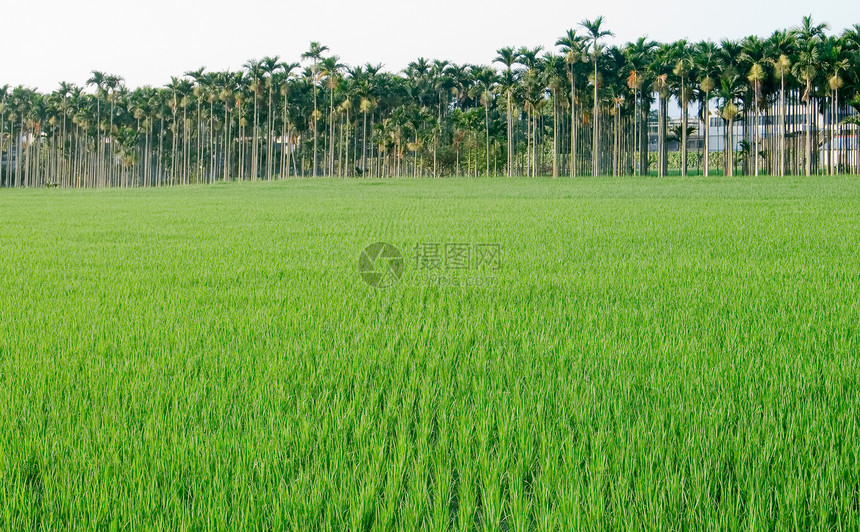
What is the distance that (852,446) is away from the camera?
140 inches

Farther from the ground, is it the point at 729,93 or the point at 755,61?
the point at 755,61

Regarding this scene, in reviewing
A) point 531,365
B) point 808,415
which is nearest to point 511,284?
point 531,365

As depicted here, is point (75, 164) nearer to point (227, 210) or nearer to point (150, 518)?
point (227, 210)

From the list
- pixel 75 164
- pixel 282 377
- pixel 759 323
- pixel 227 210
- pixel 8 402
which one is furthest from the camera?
pixel 75 164

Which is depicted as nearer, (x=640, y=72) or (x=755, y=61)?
(x=755, y=61)

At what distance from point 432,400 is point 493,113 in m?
83.6

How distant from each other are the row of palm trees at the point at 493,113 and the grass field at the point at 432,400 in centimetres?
5606

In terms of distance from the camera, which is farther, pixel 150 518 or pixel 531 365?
pixel 531 365

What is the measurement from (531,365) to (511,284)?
4196 millimetres

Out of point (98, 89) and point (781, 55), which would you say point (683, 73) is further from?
point (98, 89)

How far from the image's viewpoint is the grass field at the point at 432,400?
3.00 m

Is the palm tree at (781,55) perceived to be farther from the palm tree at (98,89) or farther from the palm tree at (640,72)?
the palm tree at (98,89)

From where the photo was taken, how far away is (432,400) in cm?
443

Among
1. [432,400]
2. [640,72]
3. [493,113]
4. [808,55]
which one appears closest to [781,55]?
[808,55]
